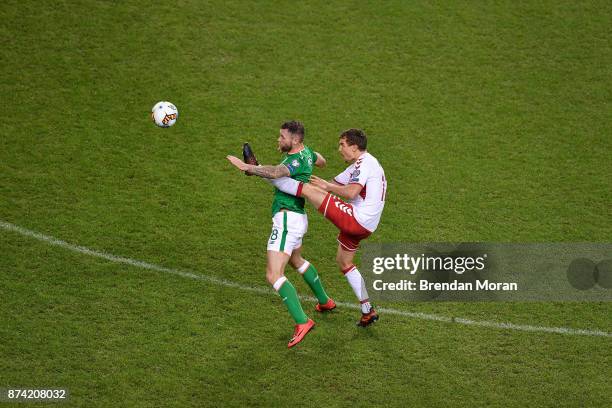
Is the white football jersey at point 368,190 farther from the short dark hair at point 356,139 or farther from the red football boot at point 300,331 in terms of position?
the red football boot at point 300,331

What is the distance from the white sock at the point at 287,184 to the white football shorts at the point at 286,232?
0.26m

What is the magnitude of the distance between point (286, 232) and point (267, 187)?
329 cm

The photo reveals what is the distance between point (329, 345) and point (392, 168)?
417cm

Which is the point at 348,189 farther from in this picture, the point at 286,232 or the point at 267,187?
the point at 267,187

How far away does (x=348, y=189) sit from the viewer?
32.4ft

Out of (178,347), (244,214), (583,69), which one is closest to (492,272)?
(244,214)

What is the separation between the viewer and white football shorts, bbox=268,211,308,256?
979 centimetres

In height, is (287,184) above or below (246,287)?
above

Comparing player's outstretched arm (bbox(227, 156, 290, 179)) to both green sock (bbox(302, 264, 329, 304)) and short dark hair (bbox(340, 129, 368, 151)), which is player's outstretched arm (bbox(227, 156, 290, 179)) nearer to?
short dark hair (bbox(340, 129, 368, 151))

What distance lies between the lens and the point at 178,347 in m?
9.66

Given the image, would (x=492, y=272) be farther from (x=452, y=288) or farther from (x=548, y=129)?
(x=548, y=129)

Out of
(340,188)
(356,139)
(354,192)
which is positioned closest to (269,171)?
(340,188)

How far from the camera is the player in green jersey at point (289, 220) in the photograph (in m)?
9.65

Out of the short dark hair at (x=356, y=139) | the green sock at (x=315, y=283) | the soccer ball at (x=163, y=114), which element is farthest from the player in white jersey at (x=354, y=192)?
the soccer ball at (x=163, y=114)
